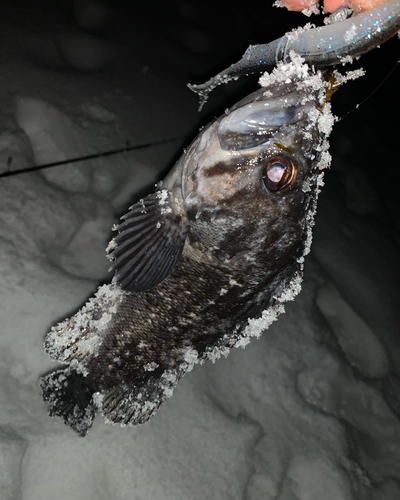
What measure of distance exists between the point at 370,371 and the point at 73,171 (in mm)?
2763

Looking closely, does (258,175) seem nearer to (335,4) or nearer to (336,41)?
(336,41)

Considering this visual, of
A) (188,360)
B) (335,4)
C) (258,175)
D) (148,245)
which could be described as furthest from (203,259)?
(335,4)

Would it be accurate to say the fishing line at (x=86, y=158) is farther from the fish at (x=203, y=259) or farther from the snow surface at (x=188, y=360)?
the fish at (x=203, y=259)

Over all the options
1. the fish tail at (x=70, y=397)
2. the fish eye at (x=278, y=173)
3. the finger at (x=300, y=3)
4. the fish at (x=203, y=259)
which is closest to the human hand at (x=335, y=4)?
the finger at (x=300, y=3)

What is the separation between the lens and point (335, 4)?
49.4 inches

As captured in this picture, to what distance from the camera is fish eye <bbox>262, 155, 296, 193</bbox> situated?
1265mm

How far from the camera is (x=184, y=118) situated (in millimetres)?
2885

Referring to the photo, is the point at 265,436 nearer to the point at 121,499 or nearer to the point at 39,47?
the point at 121,499

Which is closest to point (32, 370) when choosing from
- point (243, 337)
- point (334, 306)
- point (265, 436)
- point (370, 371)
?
point (243, 337)

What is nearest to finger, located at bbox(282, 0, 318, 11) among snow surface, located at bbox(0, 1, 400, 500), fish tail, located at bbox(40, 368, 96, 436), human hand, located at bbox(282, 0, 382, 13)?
human hand, located at bbox(282, 0, 382, 13)

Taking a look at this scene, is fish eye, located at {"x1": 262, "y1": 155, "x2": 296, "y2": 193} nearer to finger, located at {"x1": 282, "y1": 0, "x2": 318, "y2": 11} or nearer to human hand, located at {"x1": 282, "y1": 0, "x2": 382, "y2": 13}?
human hand, located at {"x1": 282, "y1": 0, "x2": 382, "y2": 13}

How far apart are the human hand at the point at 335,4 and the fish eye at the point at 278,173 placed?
1.76ft

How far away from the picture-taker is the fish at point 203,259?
1252 mm

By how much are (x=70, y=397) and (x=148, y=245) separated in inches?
41.3
